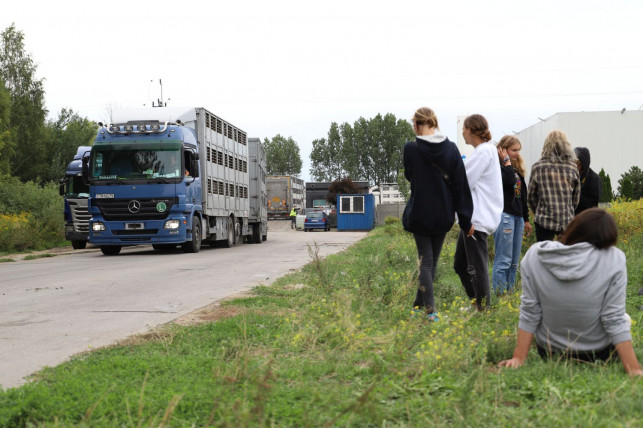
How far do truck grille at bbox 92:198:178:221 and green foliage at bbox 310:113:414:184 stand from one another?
95858 mm

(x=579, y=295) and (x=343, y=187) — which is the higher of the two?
(x=343, y=187)

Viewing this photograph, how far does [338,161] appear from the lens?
122 meters

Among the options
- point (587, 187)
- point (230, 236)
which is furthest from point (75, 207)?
point (587, 187)

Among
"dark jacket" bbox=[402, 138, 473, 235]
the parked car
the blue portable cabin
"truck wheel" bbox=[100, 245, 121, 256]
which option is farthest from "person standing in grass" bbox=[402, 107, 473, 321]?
the parked car

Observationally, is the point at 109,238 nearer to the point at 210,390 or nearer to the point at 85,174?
the point at 85,174

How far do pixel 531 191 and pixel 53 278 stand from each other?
8.26m

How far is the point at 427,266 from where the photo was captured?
5941mm

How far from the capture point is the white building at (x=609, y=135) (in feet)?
154

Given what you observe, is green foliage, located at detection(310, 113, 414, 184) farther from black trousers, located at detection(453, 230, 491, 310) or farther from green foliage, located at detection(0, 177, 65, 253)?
black trousers, located at detection(453, 230, 491, 310)

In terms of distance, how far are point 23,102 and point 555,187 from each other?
5652 centimetres

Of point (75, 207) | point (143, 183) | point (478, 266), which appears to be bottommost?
point (478, 266)

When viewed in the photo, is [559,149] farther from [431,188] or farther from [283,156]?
[283,156]

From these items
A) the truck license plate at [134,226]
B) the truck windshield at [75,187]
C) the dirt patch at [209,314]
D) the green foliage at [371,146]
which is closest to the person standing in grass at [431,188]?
the dirt patch at [209,314]

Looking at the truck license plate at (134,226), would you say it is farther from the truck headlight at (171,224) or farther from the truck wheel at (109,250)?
the truck wheel at (109,250)
